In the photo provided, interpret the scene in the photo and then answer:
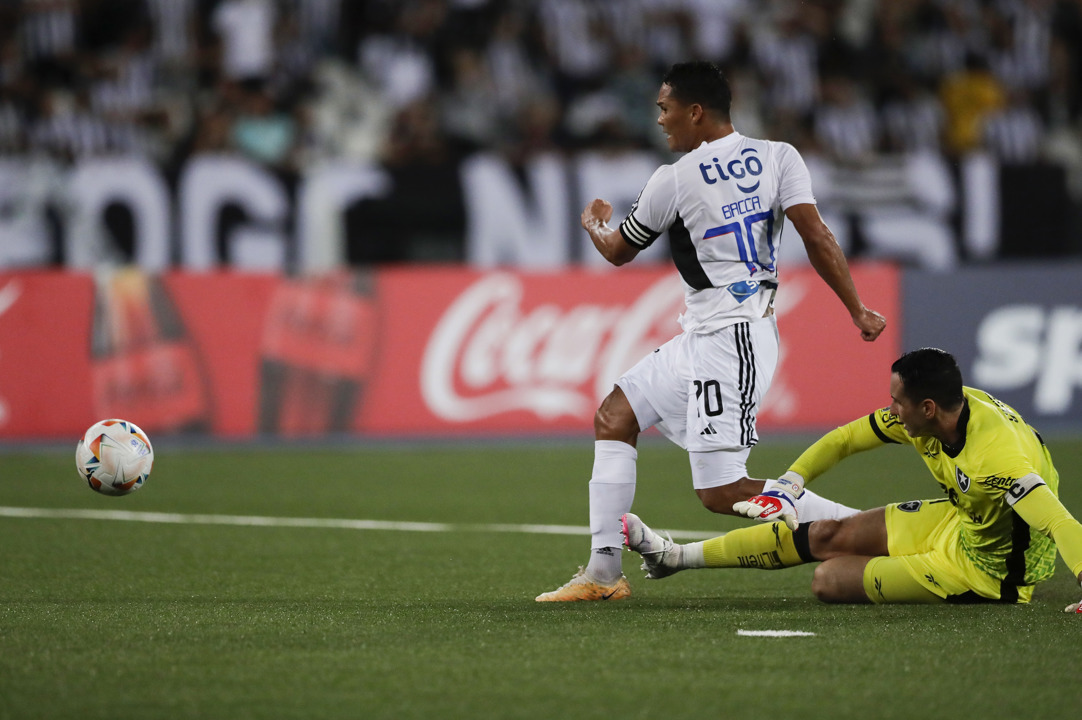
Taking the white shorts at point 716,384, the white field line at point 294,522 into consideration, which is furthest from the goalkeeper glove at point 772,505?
the white field line at point 294,522

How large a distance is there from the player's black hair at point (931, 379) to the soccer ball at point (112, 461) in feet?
11.1

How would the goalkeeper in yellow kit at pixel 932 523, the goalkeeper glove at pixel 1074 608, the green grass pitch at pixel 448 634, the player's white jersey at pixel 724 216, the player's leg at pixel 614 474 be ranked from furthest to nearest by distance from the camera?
the player's leg at pixel 614 474 < the player's white jersey at pixel 724 216 < the goalkeeper glove at pixel 1074 608 < the goalkeeper in yellow kit at pixel 932 523 < the green grass pitch at pixel 448 634

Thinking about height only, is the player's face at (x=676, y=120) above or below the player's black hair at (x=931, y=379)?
above

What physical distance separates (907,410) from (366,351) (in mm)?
8241

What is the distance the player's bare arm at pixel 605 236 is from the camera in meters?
5.99

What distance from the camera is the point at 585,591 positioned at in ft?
20.3

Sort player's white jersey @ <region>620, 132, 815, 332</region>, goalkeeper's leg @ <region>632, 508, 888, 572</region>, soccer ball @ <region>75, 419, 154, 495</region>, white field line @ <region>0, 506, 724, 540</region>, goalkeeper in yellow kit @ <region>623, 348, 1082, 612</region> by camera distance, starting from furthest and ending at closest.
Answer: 1. white field line @ <region>0, 506, 724, 540</region>
2. soccer ball @ <region>75, 419, 154, 495</region>
3. goalkeeper's leg @ <region>632, 508, 888, 572</region>
4. player's white jersey @ <region>620, 132, 815, 332</region>
5. goalkeeper in yellow kit @ <region>623, 348, 1082, 612</region>

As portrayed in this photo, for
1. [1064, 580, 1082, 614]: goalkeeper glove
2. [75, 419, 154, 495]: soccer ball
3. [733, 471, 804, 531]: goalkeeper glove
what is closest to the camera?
[733, 471, 804, 531]: goalkeeper glove

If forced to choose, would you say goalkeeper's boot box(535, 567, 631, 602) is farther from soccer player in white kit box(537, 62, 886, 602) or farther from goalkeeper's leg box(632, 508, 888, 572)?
soccer player in white kit box(537, 62, 886, 602)

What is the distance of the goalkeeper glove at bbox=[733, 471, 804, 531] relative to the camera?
Result: 5.45 meters

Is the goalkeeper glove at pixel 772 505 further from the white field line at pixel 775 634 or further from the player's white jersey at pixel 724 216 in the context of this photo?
the player's white jersey at pixel 724 216

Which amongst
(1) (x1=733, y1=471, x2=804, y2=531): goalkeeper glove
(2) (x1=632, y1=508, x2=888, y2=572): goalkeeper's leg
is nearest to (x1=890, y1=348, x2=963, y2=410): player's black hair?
(1) (x1=733, y1=471, x2=804, y2=531): goalkeeper glove

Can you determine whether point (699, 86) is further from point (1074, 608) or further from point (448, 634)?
point (1074, 608)

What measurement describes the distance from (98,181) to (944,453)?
1076 cm
